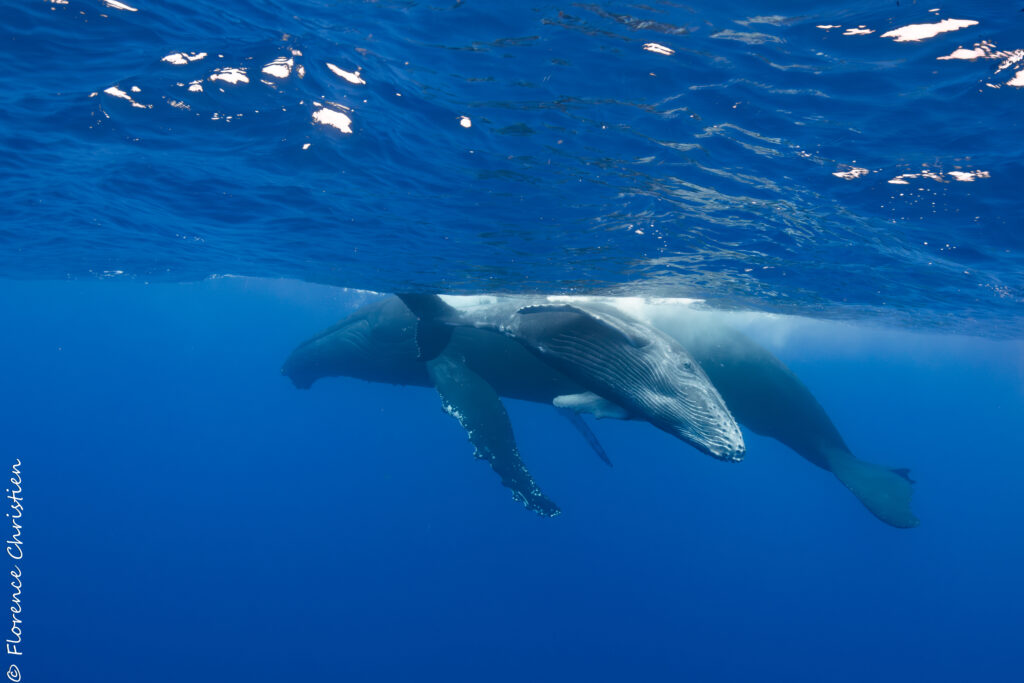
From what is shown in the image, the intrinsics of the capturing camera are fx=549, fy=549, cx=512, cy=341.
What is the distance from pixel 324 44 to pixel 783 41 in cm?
509

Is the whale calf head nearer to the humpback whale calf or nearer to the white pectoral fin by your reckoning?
the humpback whale calf

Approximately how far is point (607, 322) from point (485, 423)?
434 cm

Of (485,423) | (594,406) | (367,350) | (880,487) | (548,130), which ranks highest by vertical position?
(548,130)

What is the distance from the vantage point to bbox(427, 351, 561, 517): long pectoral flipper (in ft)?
26.1

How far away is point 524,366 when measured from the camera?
1087cm

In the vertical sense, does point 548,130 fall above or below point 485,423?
above

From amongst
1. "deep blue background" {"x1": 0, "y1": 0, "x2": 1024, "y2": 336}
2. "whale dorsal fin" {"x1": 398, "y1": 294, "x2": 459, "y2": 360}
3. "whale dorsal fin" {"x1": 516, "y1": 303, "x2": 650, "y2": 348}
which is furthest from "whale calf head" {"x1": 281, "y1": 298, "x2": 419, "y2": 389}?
"whale dorsal fin" {"x1": 516, "y1": 303, "x2": 650, "y2": 348}

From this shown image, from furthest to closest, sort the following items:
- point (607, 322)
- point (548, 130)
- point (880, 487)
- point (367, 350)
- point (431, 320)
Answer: point (367, 350), point (880, 487), point (431, 320), point (548, 130), point (607, 322)

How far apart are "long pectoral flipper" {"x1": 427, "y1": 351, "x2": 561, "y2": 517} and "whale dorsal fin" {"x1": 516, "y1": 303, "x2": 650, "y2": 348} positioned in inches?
121

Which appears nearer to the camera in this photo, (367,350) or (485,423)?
(485,423)

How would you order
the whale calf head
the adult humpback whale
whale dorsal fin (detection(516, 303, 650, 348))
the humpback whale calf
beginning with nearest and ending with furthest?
the humpback whale calf, whale dorsal fin (detection(516, 303, 650, 348)), the adult humpback whale, the whale calf head

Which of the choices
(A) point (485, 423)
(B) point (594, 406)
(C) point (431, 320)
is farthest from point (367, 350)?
(B) point (594, 406)

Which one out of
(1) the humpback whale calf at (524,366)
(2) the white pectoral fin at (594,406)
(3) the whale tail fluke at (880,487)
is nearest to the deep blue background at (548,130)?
(1) the humpback whale calf at (524,366)

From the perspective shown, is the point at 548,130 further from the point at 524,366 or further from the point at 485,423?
the point at 524,366
